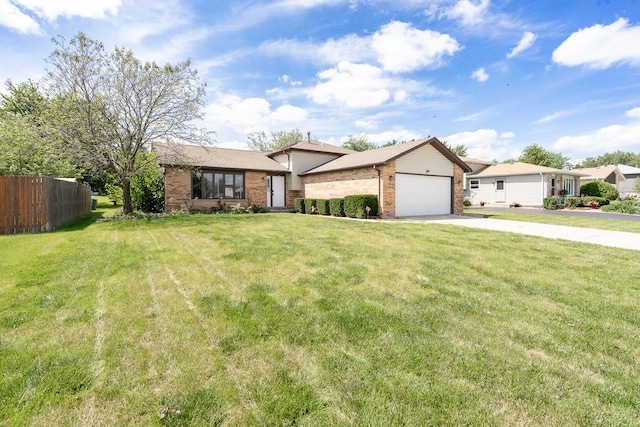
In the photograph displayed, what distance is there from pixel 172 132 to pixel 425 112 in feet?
56.3

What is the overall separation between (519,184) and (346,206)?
19468 mm

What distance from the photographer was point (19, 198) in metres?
8.65

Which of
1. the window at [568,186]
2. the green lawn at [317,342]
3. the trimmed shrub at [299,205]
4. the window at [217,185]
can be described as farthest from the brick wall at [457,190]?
the window at [568,186]

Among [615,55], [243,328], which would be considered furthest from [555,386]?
[615,55]

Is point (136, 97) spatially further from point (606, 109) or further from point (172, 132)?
point (606, 109)

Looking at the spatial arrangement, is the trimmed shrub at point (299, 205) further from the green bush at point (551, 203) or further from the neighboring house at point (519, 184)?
the green bush at point (551, 203)

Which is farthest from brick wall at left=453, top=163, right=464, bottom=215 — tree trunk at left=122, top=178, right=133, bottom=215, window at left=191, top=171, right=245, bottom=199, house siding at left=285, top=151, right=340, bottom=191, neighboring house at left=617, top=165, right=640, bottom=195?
neighboring house at left=617, top=165, right=640, bottom=195

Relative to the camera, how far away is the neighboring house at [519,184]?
23922 mm

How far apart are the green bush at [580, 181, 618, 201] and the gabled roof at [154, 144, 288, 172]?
97.2 ft

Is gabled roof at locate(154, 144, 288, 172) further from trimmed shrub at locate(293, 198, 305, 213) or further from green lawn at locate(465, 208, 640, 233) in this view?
green lawn at locate(465, 208, 640, 233)

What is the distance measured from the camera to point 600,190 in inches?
1066

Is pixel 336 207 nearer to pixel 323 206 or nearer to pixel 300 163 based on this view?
pixel 323 206

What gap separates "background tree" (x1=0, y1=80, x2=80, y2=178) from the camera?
1166cm

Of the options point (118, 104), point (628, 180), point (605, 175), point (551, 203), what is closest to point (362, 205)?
point (118, 104)
